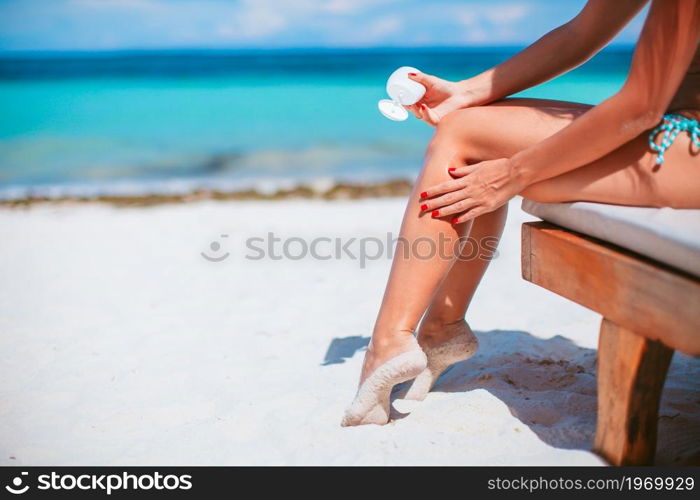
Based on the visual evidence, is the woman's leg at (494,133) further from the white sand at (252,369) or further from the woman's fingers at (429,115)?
the white sand at (252,369)

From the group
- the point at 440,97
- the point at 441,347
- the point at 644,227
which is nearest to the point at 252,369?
the point at 441,347

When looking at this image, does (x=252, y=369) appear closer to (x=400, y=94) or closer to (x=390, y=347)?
(x=390, y=347)

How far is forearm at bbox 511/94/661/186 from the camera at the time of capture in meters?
1.21

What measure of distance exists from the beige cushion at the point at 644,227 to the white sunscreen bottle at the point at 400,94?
464 mm

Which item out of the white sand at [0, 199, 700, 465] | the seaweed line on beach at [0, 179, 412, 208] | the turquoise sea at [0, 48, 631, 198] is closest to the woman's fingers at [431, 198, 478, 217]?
the white sand at [0, 199, 700, 465]

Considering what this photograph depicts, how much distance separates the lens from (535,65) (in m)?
1.63

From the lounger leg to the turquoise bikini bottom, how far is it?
1.19 ft

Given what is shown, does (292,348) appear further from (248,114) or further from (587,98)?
(587,98)

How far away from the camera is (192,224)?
159 inches

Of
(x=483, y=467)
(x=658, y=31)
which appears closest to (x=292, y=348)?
(x=483, y=467)

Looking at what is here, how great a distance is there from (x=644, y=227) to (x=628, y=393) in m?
0.33

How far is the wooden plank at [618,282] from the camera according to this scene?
3.60ft

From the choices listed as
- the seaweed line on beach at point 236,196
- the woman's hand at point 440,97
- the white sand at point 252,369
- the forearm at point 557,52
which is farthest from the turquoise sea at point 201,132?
the forearm at point 557,52
